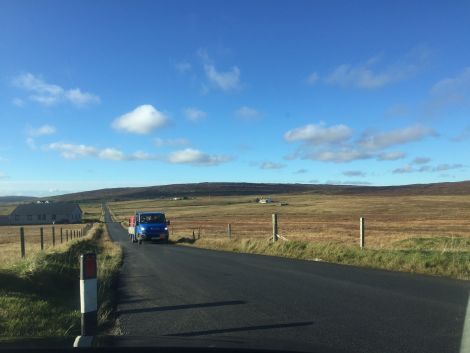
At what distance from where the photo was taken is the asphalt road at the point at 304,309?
6.39 m

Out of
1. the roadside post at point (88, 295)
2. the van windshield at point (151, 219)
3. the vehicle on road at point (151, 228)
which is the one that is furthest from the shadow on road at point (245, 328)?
the van windshield at point (151, 219)

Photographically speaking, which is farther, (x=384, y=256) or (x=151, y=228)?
(x=151, y=228)

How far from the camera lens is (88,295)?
6.55 m

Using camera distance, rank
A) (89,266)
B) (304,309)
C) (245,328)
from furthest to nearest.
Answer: (304,309)
(245,328)
(89,266)

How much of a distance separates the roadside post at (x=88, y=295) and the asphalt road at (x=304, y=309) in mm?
560

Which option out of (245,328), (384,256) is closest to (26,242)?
(384,256)

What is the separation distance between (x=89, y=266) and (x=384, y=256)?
1058 cm

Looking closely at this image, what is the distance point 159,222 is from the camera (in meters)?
38.9

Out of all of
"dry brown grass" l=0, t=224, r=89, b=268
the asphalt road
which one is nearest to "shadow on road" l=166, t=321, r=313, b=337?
the asphalt road

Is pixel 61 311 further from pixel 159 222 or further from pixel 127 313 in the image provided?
pixel 159 222

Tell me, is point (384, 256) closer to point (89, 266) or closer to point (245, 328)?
point (245, 328)

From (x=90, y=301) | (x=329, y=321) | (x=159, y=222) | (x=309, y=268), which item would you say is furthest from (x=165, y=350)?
(x=159, y=222)

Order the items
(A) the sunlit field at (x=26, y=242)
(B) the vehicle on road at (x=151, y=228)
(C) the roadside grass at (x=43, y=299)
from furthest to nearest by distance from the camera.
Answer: (B) the vehicle on road at (x=151, y=228) < (A) the sunlit field at (x=26, y=242) < (C) the roadside grass at (x=43, y=299)

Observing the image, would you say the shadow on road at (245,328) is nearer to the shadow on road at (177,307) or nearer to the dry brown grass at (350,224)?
the shadow on road at (177,307)
